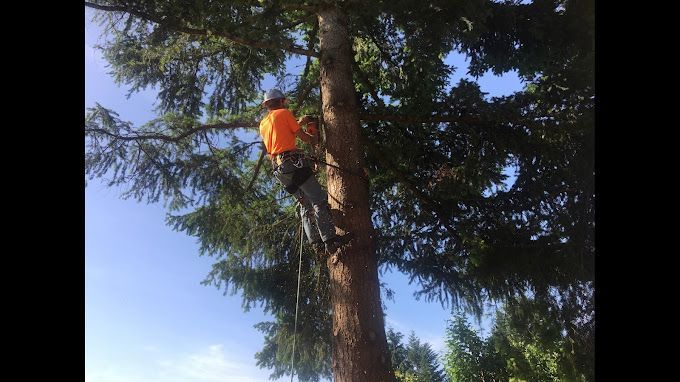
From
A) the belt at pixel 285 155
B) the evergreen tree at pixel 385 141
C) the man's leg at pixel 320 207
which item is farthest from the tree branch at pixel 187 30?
the man's leg at pixel 320 207

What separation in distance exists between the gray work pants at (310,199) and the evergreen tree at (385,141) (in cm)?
15

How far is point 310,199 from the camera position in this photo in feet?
16.8

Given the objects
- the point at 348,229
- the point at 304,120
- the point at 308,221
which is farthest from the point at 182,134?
the point at 348,229

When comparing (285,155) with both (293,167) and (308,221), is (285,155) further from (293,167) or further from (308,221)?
(308,221)

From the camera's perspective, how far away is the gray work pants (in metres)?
4.93

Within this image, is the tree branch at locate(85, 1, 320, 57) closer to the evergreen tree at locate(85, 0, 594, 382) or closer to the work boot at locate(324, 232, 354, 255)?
the evergreen tree at locate(85, 0, 594, 382)

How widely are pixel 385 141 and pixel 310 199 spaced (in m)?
2.33

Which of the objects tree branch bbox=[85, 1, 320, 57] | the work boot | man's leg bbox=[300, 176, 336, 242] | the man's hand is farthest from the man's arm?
the work boot
